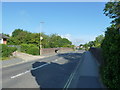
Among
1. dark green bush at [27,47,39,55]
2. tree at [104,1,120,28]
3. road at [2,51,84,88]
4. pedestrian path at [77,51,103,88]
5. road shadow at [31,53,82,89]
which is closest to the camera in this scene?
pedestrian path at [77,51,103,88]

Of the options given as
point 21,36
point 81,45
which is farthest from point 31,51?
point 81,45

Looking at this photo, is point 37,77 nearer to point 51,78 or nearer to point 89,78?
point 51,78

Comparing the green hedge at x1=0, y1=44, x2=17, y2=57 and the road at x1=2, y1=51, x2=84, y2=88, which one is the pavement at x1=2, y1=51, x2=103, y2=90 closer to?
the road at x1=2, y1=51, x2=84, y2=88

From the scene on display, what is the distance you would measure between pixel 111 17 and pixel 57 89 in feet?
65.1

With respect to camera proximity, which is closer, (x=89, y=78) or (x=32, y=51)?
(x=89, y=78)

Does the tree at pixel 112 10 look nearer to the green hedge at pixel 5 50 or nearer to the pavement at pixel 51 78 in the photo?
the pavement at pixel 51 78

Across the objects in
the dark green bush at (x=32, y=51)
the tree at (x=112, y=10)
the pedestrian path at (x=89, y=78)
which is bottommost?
the pedestrian path at (x=89, y=78)

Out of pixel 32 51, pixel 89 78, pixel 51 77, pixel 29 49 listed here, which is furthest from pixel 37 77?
pixel 32 51

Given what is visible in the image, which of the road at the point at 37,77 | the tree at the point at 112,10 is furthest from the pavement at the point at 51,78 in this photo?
the tree at the point at 112,10

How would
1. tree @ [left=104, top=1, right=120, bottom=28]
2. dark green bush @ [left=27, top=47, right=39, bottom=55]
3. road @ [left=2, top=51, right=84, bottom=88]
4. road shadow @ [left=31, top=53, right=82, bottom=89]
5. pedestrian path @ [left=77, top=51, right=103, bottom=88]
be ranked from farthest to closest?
dark green bush @ [left=27, top=47, right=39, bottom=55] < tree @ [left=104, top=1, right=120, bottom=28] < road shadow @ [left=31, top=53, right=82, bottom=89] < road @ [left=2, top=51, right=84, bottom=88] < pedestrian path @ [left=77, top=51, right=103, bottom=88]

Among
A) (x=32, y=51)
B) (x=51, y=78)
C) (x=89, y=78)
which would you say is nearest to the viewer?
(x=89, y=78)

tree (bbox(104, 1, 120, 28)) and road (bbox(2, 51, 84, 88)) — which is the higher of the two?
tree (bbox(104, 1, 120, 28))

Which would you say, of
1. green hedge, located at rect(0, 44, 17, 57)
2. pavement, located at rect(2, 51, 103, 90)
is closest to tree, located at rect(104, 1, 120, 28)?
pavement, located at rect(2, 51, 103, 90)

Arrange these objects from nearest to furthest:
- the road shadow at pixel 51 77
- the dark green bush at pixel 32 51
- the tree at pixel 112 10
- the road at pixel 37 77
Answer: the road at pixel 37 77, the road shadow at pixel 51 77, the tree at pixel 112 10, the dark green bush at pixel 32 51
